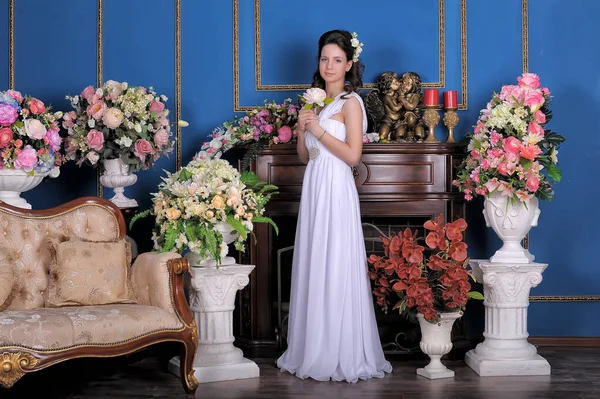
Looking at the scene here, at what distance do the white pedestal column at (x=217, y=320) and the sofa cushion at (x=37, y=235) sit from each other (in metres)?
0.57

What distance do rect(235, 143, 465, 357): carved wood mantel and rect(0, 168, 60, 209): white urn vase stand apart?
4.25 feet

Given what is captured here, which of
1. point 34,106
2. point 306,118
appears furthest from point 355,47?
point 34,106

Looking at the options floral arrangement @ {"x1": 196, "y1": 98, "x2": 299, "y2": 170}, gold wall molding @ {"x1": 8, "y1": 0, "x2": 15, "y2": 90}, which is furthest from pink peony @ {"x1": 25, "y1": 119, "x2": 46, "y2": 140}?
gold wall molding @ {"x1": 8, "y1": 0, "x2": 15, "y2": 90}

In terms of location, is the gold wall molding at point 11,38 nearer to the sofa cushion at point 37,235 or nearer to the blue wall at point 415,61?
the blue wall at point 415,61

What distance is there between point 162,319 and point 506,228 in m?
2.05

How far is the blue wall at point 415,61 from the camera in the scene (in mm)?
5855

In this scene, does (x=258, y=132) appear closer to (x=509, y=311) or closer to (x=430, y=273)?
(x=430, y=273)

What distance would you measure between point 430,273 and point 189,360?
56.1 inches

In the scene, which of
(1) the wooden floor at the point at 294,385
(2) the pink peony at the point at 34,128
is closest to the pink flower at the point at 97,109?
(2) the pink peony at the point at 34,128

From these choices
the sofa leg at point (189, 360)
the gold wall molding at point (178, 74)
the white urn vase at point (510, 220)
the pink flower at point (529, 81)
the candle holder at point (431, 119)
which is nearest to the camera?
the sofa leg at point (189, 360)

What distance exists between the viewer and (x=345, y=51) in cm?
489

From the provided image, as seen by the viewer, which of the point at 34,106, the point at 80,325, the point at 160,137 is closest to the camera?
the point at 80,325

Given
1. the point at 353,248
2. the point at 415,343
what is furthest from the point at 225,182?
the point at 415,343

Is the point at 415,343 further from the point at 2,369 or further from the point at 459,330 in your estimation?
the point at 2,369
